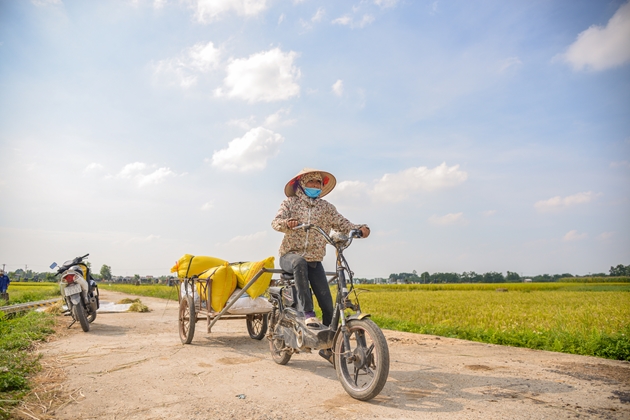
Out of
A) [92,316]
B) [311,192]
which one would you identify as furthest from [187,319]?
[92,316]

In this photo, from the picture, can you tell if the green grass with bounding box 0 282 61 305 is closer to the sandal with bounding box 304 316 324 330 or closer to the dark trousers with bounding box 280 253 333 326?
the dark trousers with bounding box 280 253 333 326

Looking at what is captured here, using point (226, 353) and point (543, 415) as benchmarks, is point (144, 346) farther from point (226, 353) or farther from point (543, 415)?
point (543, 415)

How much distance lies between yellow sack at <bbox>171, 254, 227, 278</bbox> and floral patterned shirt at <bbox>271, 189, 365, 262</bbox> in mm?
2566

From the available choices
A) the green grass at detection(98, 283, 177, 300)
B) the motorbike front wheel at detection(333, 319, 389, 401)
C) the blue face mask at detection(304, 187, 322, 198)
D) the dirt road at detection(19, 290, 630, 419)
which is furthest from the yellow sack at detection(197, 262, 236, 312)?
the green grass at detection(98, 283, 177, 300)

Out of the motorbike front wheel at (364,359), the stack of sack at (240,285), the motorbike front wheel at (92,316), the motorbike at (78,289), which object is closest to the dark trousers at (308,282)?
the motorbike front wheel at (364,359)

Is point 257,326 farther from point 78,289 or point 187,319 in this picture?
point 78,289

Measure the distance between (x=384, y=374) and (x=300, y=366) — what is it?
1.98 meters

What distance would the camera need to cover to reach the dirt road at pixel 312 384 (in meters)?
3.48

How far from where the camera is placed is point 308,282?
4.84 metres

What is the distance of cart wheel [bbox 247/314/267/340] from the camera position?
723cm

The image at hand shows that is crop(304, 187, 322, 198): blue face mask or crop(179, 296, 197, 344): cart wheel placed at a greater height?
crop(304, 187, 322, 198): blue face mask

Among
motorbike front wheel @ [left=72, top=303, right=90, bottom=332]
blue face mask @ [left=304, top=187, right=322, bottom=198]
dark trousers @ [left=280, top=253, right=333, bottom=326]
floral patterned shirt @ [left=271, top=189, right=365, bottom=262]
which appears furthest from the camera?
motorbike front wheel @ [left=72, top=303, right=90, bottom=332]

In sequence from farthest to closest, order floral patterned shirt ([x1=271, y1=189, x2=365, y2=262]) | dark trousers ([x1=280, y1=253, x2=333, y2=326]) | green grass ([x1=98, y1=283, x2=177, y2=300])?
green grass ([x1=98, y1=283, x2=177, y2=300]), floral patterned shirt ([x1=271, y1=189, x2=365, y2=262]), dark trousers ([x1=280, y1=253, x2=333, y2=326])

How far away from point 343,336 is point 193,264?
3950 mm
